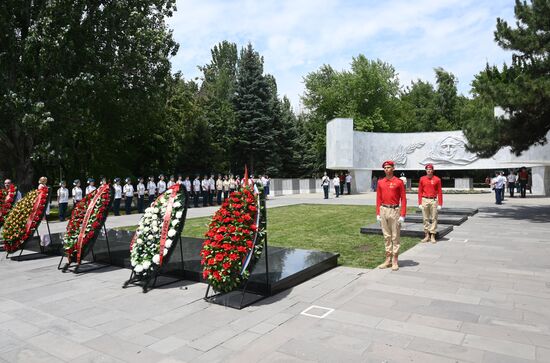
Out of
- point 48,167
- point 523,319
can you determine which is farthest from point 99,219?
point 48,167

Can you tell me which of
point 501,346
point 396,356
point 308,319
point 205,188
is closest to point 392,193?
point 308,319

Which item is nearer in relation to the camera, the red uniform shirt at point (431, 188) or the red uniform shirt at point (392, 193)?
the red uniform shirt at point (392, 193)

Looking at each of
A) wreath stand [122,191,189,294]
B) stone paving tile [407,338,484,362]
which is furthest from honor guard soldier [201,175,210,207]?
stone paving tile [407,338,484,362]

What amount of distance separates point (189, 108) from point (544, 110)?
24037 mm

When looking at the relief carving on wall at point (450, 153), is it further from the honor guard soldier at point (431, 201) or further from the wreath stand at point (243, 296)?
the wreath stand at point (243, 296)

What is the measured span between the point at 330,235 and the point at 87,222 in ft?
20.4

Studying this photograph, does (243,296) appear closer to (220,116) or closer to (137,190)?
(137,190)

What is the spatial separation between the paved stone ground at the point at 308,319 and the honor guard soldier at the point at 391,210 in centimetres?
37

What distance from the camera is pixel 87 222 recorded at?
7.49 meters

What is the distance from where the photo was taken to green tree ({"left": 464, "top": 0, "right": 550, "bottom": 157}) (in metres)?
13.2

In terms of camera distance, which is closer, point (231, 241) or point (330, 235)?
point (231, 241)

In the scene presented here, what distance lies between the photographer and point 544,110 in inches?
537

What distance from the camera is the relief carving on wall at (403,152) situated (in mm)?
32844

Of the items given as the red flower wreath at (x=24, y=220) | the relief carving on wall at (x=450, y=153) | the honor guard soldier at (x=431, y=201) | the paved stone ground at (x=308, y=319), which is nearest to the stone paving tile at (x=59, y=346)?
the paved stone ground at (x=308, y=319)
